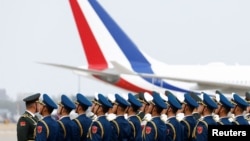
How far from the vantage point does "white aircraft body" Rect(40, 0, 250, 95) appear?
3969 centimetres

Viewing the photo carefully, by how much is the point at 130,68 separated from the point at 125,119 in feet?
90.0

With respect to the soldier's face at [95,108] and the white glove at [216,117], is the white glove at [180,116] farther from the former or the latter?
the soldier's face at [95,108]

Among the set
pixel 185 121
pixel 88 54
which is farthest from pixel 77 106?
pixel 88 54

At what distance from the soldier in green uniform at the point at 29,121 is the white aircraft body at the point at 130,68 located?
2295 centimetres

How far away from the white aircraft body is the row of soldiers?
71.8ft

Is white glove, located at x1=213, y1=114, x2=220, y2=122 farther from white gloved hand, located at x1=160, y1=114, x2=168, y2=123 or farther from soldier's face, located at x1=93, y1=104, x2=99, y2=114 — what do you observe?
soldier's face, located at x1=93, y1=104, x2=99, y2=114

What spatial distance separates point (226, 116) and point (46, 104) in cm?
274

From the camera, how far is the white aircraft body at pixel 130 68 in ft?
130

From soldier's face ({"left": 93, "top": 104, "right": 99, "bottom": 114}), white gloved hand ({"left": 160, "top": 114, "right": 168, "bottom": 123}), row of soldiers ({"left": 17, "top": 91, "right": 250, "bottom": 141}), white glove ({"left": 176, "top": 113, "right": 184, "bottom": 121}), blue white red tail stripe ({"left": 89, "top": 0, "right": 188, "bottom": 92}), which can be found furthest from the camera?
blue white red tail stripe ({"left": 89, "top": 0, "right": 188, "bottom": 92})

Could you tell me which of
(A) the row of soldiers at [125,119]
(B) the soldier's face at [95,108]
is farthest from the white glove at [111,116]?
(B) the soldier's face at [95,108]

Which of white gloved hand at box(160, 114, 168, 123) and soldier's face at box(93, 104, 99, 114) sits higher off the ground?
soldier's face at box(93, 104, 99, 114)

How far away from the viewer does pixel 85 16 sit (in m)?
45.2

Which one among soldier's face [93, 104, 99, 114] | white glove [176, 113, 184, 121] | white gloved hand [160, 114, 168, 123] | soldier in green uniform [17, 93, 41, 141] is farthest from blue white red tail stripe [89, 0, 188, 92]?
soldier in green uniform [17, 93, 41, 141]

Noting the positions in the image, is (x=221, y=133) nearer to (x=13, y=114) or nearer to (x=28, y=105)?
(x=28, y=105)
